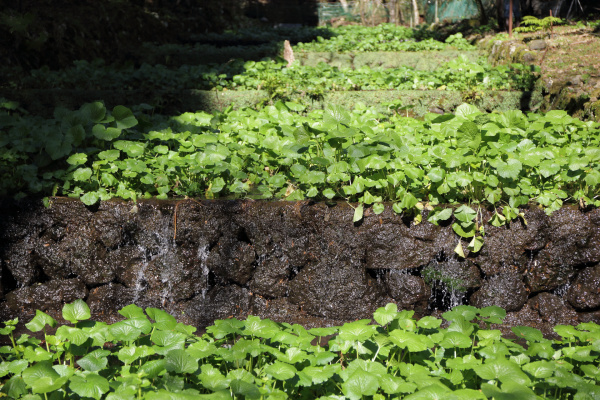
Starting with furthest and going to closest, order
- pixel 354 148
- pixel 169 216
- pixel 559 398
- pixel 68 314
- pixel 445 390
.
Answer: pixel 169 216, pixel 354 148, pixel 68 314, pixel 559 398, pixel 445 390

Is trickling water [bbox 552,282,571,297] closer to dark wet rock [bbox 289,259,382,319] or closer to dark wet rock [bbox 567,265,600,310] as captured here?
dark wet rock [bbox 567,265,600,310]

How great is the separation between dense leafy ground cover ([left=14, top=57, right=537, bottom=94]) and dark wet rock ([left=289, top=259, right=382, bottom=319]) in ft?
11.7

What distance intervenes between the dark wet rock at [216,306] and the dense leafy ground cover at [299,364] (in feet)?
3.34

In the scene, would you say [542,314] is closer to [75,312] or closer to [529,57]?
[75,312]

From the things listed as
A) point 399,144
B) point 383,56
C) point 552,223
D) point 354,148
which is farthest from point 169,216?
point 383,56

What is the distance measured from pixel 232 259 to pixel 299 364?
1.43 m

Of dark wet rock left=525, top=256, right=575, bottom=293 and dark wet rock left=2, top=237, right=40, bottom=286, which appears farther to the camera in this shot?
dark wet rock left=2, top=237, right=40, bottom=286

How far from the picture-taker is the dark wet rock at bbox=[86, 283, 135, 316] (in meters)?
3.83

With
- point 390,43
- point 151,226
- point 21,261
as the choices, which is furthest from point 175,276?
point 390,43

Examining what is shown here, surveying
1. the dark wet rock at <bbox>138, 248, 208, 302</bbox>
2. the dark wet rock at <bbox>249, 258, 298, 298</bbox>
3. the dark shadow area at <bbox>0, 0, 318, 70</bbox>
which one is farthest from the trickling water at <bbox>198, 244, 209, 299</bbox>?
the dark shadow area at <bbox>0, 0, 318, 70</bbox>

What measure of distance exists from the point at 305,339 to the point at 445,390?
0.65 metres

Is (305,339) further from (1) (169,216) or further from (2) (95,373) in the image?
(1) (169,216)

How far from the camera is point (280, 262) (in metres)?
3.76

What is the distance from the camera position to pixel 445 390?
2117 millimetres
